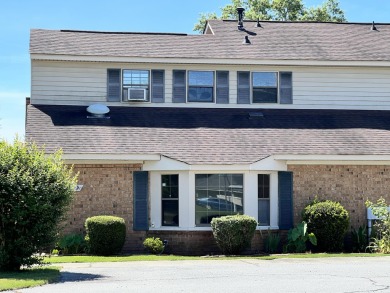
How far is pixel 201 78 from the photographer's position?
27516mm

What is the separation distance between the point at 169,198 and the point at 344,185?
5864mm

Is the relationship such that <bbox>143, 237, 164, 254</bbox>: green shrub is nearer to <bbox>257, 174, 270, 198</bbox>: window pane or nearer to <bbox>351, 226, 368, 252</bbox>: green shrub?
<bbox>257, 174, 270, 198</bbox>: window pane

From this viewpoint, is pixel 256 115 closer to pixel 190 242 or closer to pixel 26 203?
pixel 190 242

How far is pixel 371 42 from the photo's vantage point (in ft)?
99.2

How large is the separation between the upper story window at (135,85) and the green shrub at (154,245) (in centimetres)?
657

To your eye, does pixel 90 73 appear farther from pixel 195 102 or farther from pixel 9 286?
pixel 9 286

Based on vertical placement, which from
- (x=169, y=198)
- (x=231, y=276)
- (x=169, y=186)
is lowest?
→ (x=231, y=276)

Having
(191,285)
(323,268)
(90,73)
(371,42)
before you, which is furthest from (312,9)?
(191,285)

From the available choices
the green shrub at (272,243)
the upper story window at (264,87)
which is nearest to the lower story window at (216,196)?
the green shrub at (272,243)

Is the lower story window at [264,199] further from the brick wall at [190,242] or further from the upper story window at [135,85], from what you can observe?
the upper story window at [135,85]

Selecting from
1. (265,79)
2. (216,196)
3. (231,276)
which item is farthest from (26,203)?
(265,79)

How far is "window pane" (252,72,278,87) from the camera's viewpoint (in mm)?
27750

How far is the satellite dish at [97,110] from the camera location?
2594cm

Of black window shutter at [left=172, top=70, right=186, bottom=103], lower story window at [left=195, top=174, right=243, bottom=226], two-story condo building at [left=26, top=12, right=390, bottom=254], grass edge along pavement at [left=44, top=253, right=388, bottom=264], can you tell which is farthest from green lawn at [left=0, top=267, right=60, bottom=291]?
black window shutter at [left=172, top=70, right=186, bottom=103]
